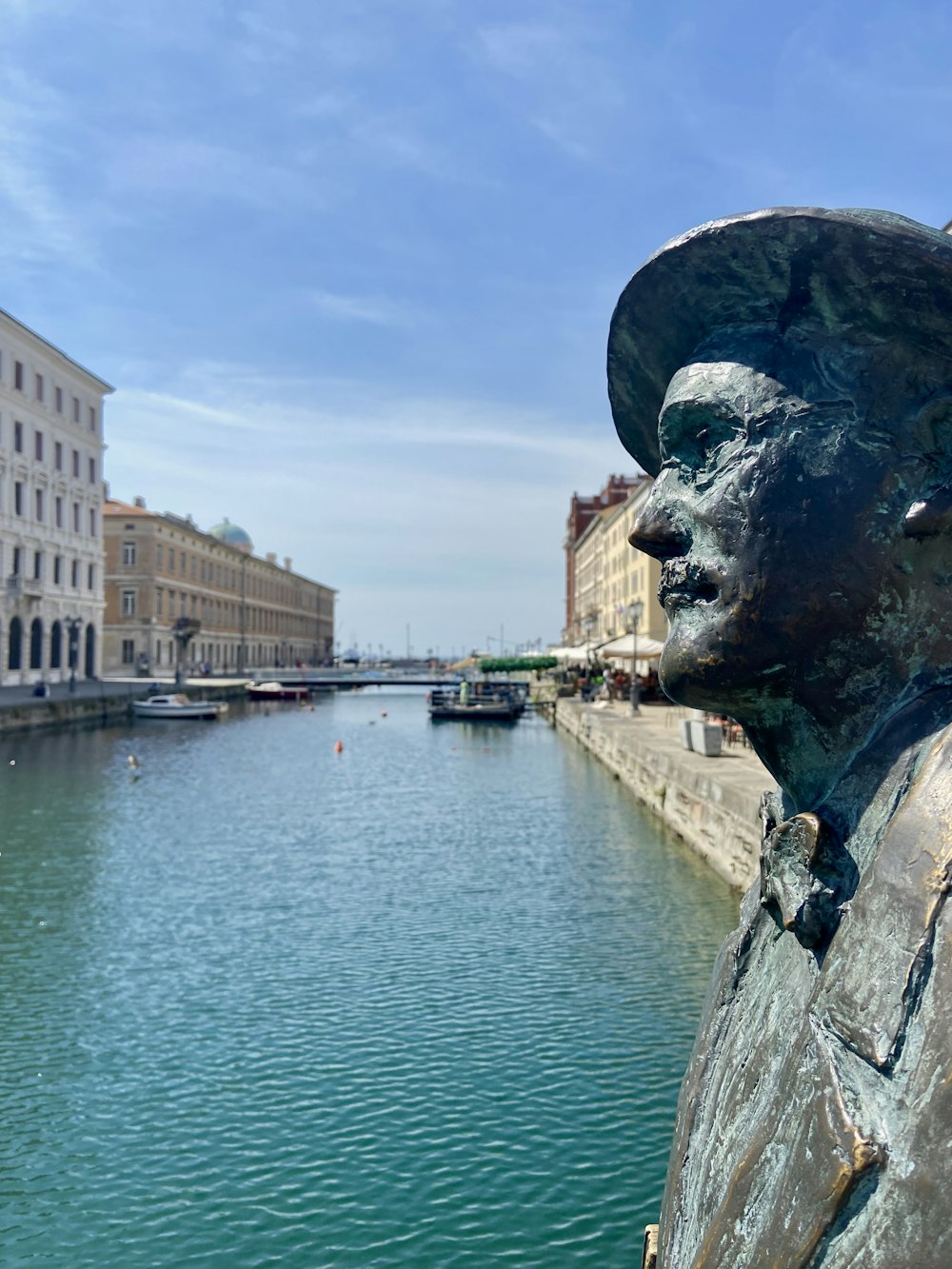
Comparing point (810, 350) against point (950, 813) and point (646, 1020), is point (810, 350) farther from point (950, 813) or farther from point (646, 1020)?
point (646, 1020)

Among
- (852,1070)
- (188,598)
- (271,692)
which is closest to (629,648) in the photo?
(852,1070)

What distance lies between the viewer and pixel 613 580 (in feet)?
223

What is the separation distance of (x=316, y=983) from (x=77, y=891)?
17.4ft

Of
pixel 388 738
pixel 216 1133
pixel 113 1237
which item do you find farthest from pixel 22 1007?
pixel 388 738

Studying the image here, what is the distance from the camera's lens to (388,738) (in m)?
41.7

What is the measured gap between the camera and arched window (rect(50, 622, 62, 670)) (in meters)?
51.7

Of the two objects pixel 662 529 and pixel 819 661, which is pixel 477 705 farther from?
pixel 819 661

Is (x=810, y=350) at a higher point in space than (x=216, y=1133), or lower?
higher

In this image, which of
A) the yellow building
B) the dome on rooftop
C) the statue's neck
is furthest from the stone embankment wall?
the dome on rooftop

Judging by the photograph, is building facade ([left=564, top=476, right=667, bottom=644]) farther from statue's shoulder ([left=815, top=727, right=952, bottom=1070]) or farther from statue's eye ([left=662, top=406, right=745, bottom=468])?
statue's shoulder ([left=815, top=727, right=952, bottom=1070])

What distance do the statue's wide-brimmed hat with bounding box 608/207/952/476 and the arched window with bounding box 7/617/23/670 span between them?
50452mm

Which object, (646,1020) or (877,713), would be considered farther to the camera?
(646,1020)

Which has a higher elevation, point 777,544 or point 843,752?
point 777,544

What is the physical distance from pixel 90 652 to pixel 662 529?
59192 mm
